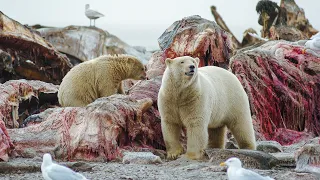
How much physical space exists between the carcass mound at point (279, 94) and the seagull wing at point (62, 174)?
26.1 feet

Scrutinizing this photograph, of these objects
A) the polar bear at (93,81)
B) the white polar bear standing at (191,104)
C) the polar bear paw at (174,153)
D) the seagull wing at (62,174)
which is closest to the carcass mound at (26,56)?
the polar bear at (93,81)

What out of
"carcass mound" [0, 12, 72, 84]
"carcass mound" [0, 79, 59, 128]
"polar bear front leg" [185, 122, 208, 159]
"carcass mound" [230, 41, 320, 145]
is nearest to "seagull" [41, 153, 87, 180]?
"polar bear front leg" [185, 122, 208, 159]

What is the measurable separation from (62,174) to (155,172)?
2.71m

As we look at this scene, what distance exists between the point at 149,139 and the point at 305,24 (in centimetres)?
1572

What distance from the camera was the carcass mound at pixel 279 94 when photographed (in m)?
16.9

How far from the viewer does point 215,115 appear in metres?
13.5

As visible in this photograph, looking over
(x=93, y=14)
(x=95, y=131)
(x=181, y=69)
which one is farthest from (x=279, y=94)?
(x=93, y=14)

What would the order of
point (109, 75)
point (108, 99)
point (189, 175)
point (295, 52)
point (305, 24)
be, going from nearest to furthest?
point (189, 175) → point (108, 99) → point (109, 75) → point (295, 52) → point (305, 24)

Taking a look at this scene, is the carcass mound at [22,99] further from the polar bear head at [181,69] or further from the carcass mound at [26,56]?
the polar bear head at [181,69]

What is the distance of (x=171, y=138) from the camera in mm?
13211

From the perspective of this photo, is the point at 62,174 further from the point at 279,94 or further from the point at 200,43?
the point at 279,94

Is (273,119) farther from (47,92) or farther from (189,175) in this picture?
(189,175)

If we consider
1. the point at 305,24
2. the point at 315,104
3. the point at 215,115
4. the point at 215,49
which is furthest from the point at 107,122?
the point at 305,24

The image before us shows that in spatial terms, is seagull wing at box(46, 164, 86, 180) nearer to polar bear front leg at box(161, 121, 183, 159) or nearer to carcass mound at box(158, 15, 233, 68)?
polar bear front leg at box(161, 121, 183, 159)
